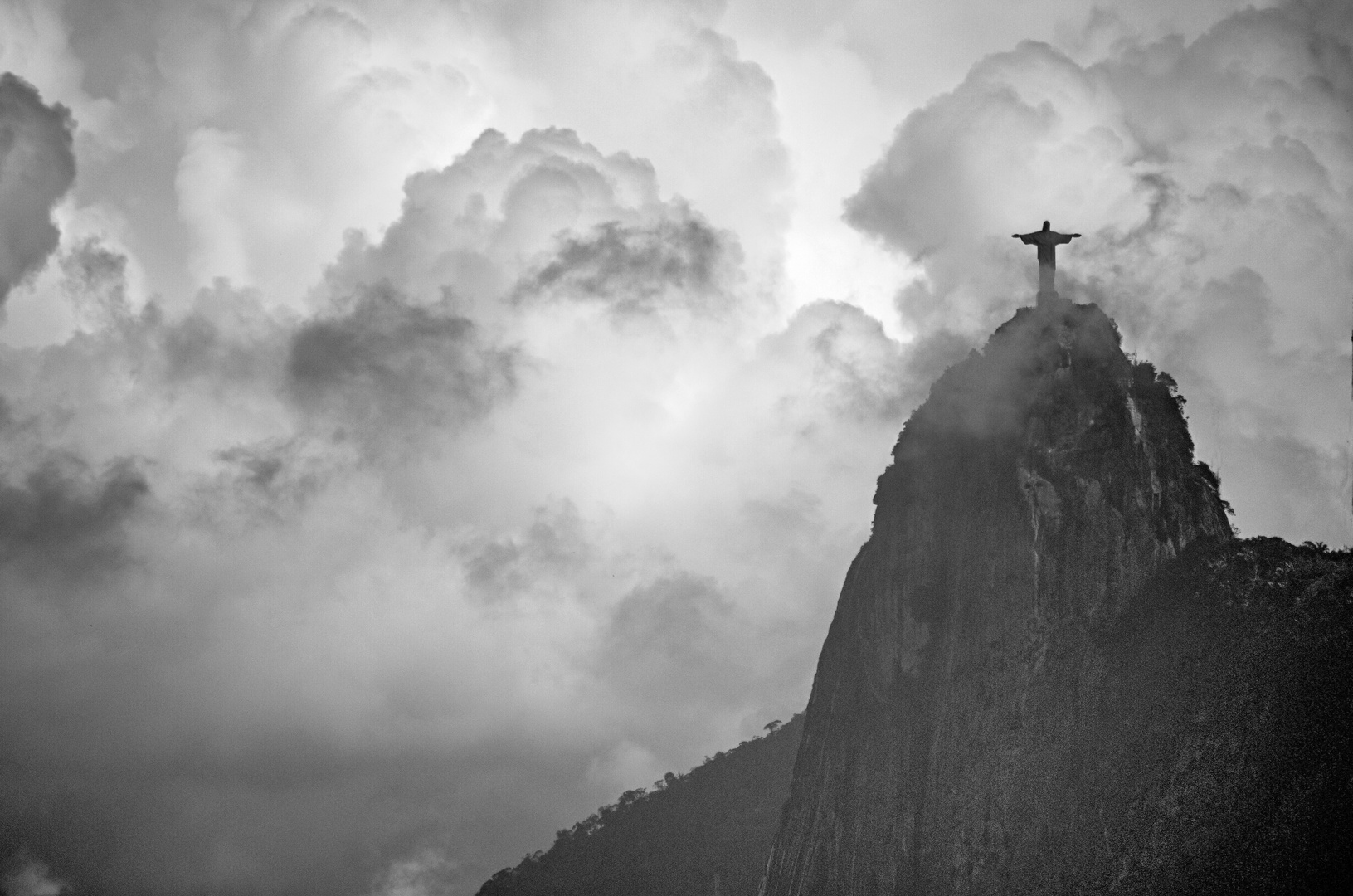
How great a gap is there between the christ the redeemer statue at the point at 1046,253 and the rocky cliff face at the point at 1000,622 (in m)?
2.07

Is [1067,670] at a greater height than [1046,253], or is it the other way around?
[1046,253]

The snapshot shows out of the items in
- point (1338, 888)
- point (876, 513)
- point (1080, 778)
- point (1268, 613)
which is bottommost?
point (1338, 888)

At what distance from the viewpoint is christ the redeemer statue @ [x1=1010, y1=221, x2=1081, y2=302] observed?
125m

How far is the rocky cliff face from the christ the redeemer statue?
2.07 m

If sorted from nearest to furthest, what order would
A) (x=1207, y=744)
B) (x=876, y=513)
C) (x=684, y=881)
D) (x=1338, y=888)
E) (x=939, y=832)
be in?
1. (x=1338, y=888)
2. (x=1207, y=744)
3. (x=939, y=832)
4. (x=876, y=513)
5. (x=684, y=881)

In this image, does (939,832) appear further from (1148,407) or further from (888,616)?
(1148,407)

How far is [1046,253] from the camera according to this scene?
127 m

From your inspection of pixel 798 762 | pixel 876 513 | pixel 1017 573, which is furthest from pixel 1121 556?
pixel 798 762

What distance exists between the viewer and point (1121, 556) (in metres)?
119

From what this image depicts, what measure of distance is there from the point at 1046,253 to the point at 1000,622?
28451mm

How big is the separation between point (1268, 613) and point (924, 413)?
39210 millimetres

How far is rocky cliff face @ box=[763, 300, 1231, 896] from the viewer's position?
114 m

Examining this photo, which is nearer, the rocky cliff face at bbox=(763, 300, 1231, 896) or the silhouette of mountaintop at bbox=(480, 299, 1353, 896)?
the silhouette of mountaintop at bbox=(480, 299, 1353, 896)

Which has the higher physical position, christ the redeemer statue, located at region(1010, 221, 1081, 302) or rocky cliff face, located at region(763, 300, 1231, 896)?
christ the redeemer statue, located at region(1010, 221, 1081, 302)
